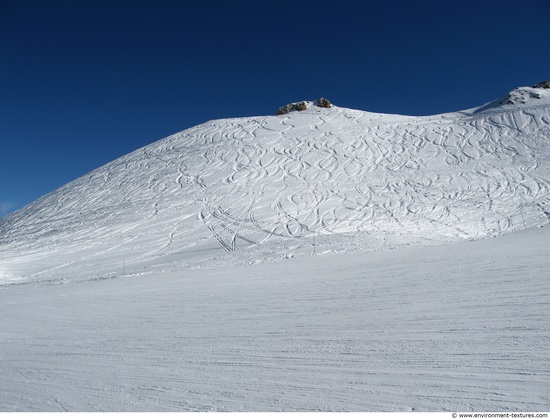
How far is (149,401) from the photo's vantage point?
390cm

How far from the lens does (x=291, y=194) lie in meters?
25.8

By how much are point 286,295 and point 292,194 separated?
717 inches

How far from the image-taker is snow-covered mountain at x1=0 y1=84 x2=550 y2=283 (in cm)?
1728

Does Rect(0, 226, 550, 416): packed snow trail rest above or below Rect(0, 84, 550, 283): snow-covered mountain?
below

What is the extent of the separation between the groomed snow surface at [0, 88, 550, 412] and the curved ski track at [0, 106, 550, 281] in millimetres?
207

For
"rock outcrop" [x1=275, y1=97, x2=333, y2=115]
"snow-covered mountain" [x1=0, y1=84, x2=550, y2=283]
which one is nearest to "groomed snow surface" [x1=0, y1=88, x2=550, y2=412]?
"snow-covered mountain" [x1=0, y1=84, x2=550, y2=283]

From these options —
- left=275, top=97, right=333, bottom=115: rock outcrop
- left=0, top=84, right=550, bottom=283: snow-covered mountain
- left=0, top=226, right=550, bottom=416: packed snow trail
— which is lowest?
left=0, top=226, right=550, bottom=416: packed snow trail

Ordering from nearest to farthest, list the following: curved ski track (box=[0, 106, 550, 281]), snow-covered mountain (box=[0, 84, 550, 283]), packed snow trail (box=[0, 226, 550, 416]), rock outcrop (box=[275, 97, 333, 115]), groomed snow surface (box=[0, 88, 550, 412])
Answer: packed snow trail (box=[0, 226, 550, 416]) < groomed snow surface (box=[0, 88, 550, 412]) < snow-covered mountain (box=[0, 84, 550, 283]) < curved ski track (box=[0, 106, 550, 281]) < rock outcrop (box=[275, 97, 333, 115])

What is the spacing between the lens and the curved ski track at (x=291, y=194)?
17672 mm

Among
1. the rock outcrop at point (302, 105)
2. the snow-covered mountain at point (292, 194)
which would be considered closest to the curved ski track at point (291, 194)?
the snow-covered mountain at point (292, 194)

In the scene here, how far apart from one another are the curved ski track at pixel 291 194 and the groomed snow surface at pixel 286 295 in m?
0.21

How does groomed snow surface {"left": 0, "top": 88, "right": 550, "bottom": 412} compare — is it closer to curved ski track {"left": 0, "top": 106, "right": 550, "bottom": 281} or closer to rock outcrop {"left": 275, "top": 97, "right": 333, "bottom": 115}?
curved ski track {"left": 0, "top": 106, "right": 550, "bottom": 281}

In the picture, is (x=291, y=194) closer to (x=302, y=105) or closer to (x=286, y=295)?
(x=286, y=295)

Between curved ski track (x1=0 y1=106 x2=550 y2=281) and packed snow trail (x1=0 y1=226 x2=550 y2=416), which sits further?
curved ski track (x1=0 y1=106 x2=550 y2=281)
